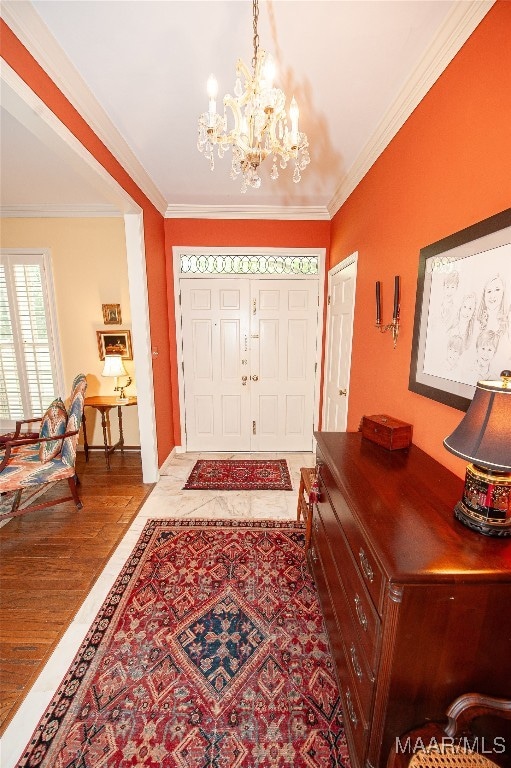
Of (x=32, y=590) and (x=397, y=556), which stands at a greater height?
(x=397, y=556)

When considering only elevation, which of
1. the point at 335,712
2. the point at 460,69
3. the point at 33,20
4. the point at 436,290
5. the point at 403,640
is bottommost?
the point at 335,712

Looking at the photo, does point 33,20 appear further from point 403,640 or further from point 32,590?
point 32,590

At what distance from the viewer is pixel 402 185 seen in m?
2.02

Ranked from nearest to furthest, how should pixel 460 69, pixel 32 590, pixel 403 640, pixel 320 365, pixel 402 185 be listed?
pixel 403 640
pixel 460 69
pixel 402 185
pixel 32 590
pixel 320 365

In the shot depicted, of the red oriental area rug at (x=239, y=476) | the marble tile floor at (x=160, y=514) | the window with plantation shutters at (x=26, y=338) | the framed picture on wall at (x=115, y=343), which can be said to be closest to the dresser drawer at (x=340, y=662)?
the marble tile floor at (x=160, y=514)

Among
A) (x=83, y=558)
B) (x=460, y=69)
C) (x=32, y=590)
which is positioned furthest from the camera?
(x=83, y=558)

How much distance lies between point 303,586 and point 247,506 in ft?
3.50

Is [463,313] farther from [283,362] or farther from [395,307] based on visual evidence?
[283,362]

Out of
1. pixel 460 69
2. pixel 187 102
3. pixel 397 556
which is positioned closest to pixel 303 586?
pixel 397 556

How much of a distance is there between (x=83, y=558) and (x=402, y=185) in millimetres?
3534

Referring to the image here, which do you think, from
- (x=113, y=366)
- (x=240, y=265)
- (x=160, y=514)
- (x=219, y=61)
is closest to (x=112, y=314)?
(x=113, y=366)

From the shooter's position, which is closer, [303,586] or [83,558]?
[303,586]

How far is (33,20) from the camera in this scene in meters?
1.51

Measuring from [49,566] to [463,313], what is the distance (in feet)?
10.4
